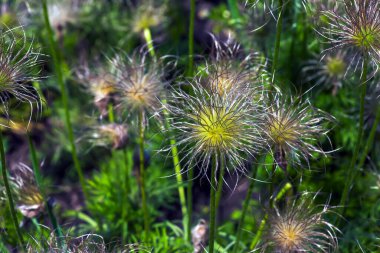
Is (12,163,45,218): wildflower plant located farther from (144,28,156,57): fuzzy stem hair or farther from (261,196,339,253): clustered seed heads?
(261,196,339,253): clustered seed heads

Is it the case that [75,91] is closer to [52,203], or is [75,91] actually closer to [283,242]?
[52,203]

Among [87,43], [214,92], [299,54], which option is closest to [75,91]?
[87,43]

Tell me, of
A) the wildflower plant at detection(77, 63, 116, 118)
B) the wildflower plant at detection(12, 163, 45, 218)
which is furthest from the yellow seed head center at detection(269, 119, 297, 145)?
the wildflower plant at detection(12, 163, 45, 218)

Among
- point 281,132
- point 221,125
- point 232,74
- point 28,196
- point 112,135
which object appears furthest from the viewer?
point 112,135

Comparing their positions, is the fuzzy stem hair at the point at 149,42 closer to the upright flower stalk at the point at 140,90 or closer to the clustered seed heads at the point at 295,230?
the upright flower stalk at the point at 140,90

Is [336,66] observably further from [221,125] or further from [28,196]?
[28,196]

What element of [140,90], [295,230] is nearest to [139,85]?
[140,90]
